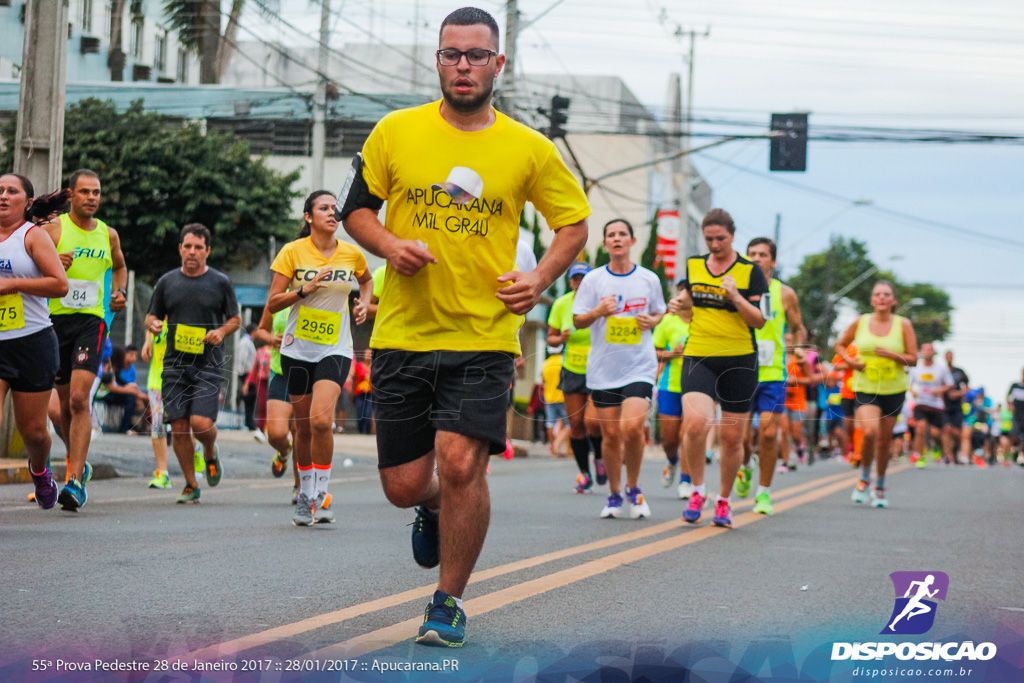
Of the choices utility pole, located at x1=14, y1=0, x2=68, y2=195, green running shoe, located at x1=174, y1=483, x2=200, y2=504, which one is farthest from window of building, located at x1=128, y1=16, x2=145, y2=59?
green running shoe, located at x1=174, y1=483, x2=200, y2=504

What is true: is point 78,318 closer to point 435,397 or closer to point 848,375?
point 435,397

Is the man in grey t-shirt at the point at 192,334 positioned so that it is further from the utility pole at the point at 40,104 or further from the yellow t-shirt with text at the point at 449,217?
the yellow t-shirt with text at the point at 449,217

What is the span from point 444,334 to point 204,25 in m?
26.1

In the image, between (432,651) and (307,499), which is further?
(307,499)

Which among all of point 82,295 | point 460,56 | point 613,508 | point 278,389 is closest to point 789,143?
point 613,508

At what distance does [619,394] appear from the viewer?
1009 centimetres

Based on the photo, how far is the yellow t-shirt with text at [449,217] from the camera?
182 inches

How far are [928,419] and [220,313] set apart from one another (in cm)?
1793

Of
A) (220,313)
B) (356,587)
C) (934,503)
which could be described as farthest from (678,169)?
(356,587)

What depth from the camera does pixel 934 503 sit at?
539 inches

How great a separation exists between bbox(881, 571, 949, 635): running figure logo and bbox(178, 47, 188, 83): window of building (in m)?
27.3

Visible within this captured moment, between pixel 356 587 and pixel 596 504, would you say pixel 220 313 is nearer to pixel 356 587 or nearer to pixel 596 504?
pixel 596 504

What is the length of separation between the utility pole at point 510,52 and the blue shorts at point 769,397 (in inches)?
463

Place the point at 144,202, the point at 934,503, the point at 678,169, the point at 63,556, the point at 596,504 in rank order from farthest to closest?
the point at 678,169 < the point at 144,202 < the point at 934,503 < the point at 596,504 < the point at 63,556
